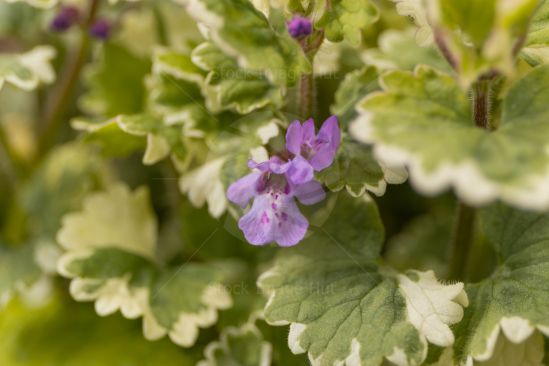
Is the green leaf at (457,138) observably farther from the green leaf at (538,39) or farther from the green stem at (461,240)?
the green stem at (461,240)

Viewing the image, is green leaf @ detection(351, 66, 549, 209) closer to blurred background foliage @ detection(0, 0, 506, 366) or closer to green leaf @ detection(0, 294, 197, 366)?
blurred background foliage @ detection(0, 0, 506, 366)

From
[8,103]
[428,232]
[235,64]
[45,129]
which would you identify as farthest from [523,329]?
[8,103]

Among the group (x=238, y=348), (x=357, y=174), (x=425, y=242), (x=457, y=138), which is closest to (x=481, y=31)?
(x=457, y=138)

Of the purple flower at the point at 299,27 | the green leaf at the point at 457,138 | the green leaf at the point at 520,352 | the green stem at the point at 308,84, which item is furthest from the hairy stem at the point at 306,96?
the green leaf at the point at 520,352

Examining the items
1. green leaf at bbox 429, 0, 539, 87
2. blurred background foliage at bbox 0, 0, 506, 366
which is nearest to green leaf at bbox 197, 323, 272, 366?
blurred background foliage at bbox 0, 0, 506, 366

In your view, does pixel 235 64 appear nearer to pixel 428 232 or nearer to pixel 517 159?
pixel 517 159

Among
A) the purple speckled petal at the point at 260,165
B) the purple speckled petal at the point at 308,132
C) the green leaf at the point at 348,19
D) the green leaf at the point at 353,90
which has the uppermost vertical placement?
the green leaf at the point at 348,19
